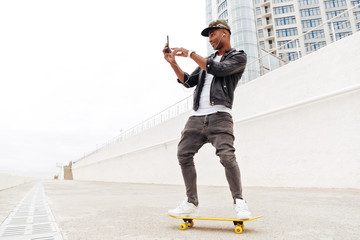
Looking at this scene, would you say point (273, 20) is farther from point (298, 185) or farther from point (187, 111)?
point (298, 185)

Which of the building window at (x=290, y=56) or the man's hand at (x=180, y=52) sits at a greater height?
the building window at (x=290, y=56)

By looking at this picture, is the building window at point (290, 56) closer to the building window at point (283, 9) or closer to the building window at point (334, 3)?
the building window at point (283, 9)

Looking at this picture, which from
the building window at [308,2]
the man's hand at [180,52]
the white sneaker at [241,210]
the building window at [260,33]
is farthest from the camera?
the building window at [260,33]

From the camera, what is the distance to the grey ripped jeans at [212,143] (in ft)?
6.21

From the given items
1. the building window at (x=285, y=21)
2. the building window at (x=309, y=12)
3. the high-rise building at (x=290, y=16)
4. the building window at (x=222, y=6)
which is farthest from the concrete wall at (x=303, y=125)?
the building window at (x=309, y=12)

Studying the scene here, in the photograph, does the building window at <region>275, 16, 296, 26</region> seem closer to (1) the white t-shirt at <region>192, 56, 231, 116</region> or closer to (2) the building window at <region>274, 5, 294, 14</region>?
(2) the building window at <region>274, 5, 294, 14</region>

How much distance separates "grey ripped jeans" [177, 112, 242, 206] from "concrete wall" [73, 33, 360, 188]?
4.83 m

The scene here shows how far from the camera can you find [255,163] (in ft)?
25.1

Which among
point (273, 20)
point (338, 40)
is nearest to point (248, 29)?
point (273, 20)

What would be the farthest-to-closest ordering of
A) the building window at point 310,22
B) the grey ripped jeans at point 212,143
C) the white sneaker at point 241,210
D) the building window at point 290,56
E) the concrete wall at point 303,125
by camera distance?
the building window at point 310,22 < the building window at point 290,56 < the concrete wall at point 303,125 < the grey ripped jeans at point 212,143 < the white sneaker at point 241,210

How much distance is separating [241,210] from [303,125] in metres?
5.46

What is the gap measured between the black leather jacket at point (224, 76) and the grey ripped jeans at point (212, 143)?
0.14 metres

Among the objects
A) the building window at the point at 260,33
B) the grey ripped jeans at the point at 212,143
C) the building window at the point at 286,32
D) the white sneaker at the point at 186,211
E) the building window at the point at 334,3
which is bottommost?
the white sneaker at the point at 186,211

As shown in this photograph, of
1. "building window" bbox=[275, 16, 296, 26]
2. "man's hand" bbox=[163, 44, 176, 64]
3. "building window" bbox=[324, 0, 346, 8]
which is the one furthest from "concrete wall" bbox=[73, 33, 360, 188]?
"building window" bbox=[324, 0, 346, 8]
